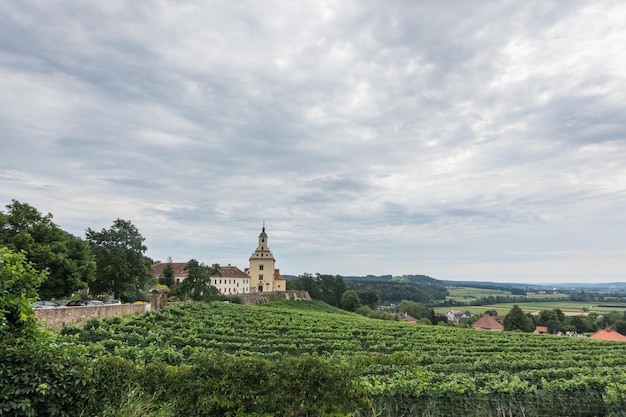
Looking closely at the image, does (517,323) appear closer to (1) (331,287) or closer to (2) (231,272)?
(1) (331,287)

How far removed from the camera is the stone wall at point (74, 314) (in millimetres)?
18594

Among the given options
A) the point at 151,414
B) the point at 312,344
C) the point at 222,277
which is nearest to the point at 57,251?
the point at 312,344

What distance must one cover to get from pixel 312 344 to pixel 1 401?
20.9 m

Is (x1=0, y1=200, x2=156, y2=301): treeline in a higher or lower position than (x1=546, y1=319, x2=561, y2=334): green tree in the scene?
higher

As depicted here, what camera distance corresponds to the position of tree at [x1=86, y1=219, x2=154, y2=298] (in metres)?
38.3

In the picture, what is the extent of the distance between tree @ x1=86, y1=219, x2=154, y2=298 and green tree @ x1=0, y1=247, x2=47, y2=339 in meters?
35.8

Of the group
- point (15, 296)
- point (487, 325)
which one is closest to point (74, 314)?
point (15, 296)

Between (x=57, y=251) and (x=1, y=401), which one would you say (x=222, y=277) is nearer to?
(x=57, y=251)

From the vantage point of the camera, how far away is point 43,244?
26.0 metres

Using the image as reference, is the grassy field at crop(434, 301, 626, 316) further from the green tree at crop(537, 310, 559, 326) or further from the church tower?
the church tower

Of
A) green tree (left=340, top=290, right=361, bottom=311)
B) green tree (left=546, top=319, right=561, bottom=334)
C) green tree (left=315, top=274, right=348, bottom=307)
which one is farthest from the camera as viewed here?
green tree (left=315, top=274, right=348, bottom=307)

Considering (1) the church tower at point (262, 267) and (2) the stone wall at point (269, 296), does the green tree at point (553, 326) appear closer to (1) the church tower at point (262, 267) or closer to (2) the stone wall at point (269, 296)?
(2) the stone wall at point (269, 296)

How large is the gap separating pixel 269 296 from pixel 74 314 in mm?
52033

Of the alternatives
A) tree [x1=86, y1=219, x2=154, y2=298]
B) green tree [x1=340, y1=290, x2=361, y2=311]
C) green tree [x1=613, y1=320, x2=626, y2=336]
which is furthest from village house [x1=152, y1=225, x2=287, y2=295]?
green tree [x1=613, y1=320, x2=626, y2=336]
